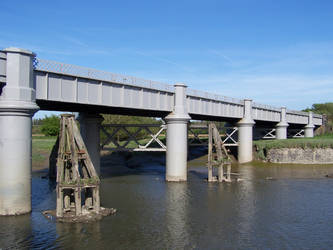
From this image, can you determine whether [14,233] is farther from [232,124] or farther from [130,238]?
[232,124]

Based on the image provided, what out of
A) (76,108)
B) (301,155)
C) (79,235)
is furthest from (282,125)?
(79,235)

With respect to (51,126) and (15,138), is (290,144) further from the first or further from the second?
(51,126)

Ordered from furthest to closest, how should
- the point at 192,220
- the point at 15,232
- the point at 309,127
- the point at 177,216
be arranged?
the point at 309,127
the point at 177,216
the point at 192,220
the point at 15,232

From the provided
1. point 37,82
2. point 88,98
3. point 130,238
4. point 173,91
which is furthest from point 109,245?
point 173,91

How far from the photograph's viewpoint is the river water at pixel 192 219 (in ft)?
48.5

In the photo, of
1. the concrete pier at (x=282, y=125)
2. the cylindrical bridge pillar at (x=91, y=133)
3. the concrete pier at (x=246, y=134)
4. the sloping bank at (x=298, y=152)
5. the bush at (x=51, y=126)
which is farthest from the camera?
the bush at (x=51, y=126)

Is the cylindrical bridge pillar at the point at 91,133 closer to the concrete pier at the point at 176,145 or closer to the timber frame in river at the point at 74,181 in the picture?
the concrete pier at the point at 176,145

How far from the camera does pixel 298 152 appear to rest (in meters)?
45.5

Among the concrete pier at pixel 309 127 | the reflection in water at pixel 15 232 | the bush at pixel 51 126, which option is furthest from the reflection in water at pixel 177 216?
the bush at pixel 51 126

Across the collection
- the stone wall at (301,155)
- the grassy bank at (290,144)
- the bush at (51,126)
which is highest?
the bush at (51,126)

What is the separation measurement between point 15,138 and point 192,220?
31.4 feet

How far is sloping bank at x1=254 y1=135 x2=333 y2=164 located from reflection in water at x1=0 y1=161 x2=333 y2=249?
16.1 metres

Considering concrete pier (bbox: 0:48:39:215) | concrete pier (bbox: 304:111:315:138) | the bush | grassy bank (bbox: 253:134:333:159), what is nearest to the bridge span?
concrete pier (bbox: 0:48:39:215)

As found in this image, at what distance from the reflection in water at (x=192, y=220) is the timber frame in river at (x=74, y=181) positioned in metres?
0.85
